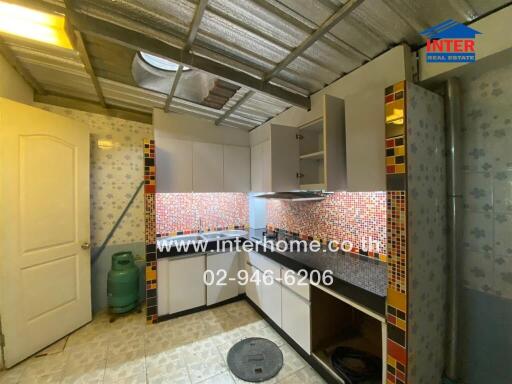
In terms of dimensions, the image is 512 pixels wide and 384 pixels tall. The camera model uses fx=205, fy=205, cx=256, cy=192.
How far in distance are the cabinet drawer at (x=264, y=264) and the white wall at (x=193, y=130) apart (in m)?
1.50

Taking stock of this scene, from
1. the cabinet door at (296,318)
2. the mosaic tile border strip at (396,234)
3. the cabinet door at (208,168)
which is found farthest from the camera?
the cabinet door at (208,168)

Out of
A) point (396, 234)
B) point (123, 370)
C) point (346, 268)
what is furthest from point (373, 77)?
point (123, 370)

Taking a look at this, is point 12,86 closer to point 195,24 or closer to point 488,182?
point 195,24

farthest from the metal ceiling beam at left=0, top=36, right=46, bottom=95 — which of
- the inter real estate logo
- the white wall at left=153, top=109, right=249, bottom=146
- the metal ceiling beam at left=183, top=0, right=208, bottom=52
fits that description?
the inter real estate logo

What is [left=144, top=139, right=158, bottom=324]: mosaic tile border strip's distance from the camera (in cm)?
211

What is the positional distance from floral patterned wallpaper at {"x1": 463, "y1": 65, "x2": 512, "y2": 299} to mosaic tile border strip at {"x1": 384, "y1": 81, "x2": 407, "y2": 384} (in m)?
0.62

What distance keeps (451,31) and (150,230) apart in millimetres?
2723

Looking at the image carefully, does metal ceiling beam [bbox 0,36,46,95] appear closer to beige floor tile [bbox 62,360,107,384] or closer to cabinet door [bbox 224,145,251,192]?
cabinet door [bbox 224,145,251,192]

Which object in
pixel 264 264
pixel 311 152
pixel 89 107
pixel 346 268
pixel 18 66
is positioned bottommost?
pixel 264 264

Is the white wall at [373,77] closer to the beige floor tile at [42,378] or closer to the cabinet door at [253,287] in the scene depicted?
the cabinet door at [253,287]

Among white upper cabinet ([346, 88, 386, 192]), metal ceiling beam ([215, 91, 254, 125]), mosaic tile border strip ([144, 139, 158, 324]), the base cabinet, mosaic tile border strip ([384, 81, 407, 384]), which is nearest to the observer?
mosaic tile border strip ([384, 81, 407, 384])

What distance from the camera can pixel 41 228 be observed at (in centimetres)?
179

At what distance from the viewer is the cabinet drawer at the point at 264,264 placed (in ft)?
6.22

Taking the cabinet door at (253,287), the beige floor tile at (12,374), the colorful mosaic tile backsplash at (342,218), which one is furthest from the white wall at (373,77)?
the beige floor tile at (12,374)
